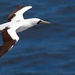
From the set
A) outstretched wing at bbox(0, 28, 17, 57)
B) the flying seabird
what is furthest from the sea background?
outstretched wing at bbox(0, 28, 17, 57)

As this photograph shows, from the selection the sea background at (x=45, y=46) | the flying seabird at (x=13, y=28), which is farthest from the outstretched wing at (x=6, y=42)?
the sea background at (x=45, y=46)

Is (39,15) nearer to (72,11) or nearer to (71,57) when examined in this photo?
(72,11)

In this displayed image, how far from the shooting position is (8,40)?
15164 millimetres

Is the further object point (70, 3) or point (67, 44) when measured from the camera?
point (70, 3)

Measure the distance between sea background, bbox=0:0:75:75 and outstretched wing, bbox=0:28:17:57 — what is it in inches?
90.8

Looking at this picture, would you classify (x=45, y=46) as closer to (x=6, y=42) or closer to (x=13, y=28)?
(x=13, y=28)

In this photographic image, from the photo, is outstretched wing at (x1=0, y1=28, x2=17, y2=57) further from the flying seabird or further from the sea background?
the sea background

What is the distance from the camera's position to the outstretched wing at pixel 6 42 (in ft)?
47.3

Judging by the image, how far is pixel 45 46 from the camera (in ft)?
61.5

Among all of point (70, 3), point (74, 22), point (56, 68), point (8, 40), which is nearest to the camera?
point (8, 40)

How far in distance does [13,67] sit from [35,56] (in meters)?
0.88

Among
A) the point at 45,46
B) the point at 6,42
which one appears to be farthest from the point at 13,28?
the point at 45,46

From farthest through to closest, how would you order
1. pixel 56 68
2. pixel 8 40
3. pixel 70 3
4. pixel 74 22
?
pixel 70 3 → pixel 74 22 → pixel 56 68 → pixel 8 40

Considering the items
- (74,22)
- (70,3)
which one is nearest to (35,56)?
(74,22)
